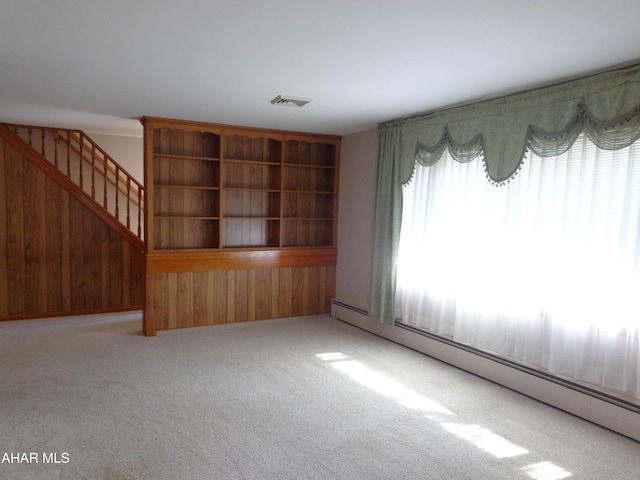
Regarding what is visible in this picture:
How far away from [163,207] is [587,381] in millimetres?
4368

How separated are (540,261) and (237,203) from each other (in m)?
3.50

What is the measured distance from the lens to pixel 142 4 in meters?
2.07

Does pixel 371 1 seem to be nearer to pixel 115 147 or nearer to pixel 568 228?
pixel 568 228

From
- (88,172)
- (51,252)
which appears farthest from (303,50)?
(88,172)

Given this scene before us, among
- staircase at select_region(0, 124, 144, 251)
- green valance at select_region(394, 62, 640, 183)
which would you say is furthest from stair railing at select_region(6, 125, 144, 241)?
green valance at select_region(394, 62, 640, 183)

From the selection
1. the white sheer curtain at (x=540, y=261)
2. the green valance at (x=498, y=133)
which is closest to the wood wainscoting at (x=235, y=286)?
the green valance at (x=498, y=133)

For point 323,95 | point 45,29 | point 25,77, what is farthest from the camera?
point 323,95

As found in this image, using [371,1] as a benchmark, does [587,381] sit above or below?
below

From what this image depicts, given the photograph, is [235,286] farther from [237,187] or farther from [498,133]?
[498,133]

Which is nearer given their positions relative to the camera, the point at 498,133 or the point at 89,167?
the point at 498,133

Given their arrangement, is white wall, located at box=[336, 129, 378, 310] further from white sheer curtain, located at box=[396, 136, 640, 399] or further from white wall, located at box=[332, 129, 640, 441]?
white sheer curtain, located at box=[396, 136, 640, 399]

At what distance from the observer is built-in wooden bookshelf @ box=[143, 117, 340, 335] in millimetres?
5066

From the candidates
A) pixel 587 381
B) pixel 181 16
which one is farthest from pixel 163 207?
pixel 587 381

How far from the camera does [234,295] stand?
17.9ft
